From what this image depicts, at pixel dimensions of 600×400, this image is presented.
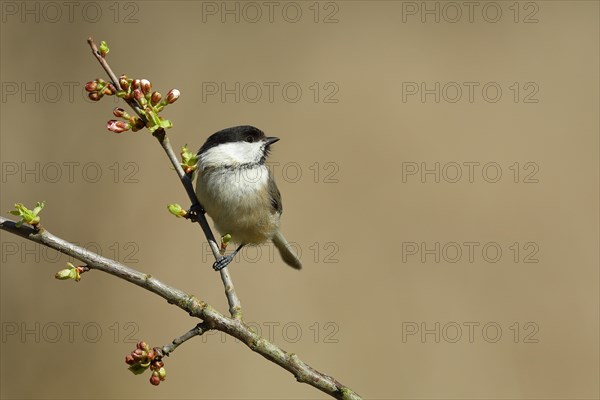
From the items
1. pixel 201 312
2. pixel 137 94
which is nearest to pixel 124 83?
pixel 137 94

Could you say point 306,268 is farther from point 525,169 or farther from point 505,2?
Result: point 505,2

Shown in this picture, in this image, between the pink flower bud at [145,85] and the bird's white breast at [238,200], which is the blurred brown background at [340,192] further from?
the pink flower bud at [145,85]

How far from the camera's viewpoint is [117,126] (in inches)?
55.2

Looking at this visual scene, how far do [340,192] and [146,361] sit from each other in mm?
2691

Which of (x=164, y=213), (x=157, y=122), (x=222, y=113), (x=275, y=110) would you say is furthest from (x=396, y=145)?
(x=157, y=122)

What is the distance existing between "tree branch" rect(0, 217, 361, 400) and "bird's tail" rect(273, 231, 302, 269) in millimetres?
1756

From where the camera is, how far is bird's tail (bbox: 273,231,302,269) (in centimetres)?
298

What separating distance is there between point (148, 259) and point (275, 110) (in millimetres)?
1147

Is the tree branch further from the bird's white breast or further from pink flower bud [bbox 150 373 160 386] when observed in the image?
the bird's white breast

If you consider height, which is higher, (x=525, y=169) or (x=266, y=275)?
(x=525, y=169)

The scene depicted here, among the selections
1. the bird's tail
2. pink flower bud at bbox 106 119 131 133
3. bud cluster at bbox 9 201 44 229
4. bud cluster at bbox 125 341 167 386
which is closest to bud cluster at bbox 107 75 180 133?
pink flower bud at bbox 106 119 131 133

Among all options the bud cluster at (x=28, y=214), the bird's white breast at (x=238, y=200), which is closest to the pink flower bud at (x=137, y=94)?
the bud cluster at (x=28, y=214)

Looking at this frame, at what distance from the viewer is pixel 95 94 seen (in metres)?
1.32

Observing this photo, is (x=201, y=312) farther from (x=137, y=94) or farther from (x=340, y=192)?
(x=340, y=192)
